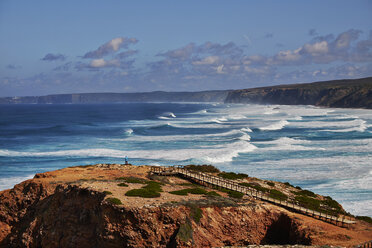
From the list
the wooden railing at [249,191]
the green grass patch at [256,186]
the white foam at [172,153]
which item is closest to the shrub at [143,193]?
the wooden railing at [249,191]

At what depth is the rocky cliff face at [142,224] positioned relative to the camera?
775 inches

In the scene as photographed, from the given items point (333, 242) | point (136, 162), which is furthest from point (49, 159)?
point (333, 242)

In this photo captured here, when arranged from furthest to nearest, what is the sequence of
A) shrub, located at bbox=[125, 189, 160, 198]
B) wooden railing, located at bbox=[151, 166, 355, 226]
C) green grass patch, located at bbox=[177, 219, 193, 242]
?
wooden railing, located at bbox=[151, 166, 355, 226] → shrub, located at bbox=[125, 189, 160, 198] → green grass patch, located at bbox=[177, 219, 193, 242]

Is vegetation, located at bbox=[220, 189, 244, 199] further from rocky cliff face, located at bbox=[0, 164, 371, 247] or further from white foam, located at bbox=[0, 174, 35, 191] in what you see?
white foam, located at bbox=[0, 174, 35, 191]

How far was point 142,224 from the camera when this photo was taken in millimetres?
19547

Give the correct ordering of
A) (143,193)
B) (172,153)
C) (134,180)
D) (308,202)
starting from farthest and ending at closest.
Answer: (172,153), (308,202), (134,180), (143,193)

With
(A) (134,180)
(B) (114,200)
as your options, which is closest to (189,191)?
(A) (134,180)

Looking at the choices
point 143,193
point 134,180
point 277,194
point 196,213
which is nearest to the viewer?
point 196,213

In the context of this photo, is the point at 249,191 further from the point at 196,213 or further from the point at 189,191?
the point at 196,213

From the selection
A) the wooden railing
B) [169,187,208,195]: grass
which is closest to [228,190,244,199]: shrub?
the wooden railing

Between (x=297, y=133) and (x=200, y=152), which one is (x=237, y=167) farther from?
(x=297, y=133)

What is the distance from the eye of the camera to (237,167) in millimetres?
45812

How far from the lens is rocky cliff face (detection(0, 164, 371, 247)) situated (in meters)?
19.7

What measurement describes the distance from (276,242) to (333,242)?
3230 millimetres
